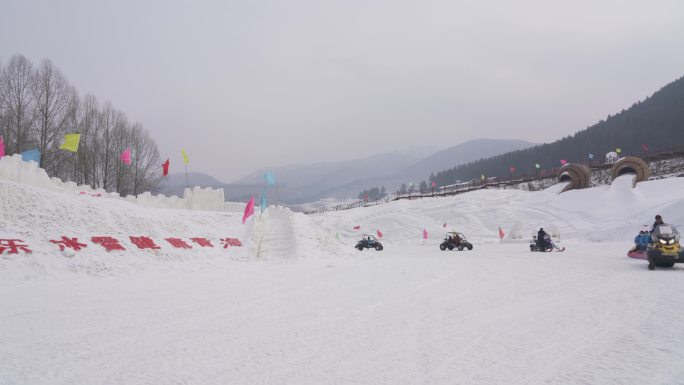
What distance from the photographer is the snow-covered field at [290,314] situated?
13.0 feet

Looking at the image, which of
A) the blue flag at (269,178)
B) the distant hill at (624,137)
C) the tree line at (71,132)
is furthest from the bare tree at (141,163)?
the distant hill at (624,137)

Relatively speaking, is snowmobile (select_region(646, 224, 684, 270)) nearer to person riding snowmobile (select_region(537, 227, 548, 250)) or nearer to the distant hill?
person riding snowmobile (select_region(537, 227, 548, 250))

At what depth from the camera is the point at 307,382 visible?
145 inches

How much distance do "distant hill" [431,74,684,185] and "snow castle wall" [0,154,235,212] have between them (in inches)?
3388

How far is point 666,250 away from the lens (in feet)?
36.6

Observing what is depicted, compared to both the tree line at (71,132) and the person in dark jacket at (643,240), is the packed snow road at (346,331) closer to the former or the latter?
Answer: the person in dark jacket at (643,240)

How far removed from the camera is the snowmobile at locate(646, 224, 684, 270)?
11078 mm

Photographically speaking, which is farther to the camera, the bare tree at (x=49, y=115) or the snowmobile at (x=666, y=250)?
the bare tree at (x=49, y=115)

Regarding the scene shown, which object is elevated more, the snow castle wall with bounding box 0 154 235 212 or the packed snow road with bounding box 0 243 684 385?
the snow castle wall with bounding box 0 154 235 212

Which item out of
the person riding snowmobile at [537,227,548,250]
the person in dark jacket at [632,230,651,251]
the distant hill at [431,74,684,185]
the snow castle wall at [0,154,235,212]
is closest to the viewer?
the snow castle wall at [0,154,235,212]

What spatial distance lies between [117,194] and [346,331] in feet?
62.5

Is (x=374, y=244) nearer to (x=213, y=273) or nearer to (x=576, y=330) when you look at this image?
(x=213, y=273)

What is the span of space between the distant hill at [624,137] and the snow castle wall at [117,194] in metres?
86.1

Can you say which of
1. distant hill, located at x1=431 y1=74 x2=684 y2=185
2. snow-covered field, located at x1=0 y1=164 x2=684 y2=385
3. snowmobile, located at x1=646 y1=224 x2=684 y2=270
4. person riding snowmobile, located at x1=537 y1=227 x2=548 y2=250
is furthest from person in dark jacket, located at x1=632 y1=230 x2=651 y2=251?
distant hill, located at x1=431 y1=74 x2=684 y2=185
